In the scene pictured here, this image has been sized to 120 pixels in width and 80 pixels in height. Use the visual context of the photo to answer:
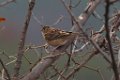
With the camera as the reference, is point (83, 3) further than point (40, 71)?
Yes

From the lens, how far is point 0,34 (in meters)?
1.37

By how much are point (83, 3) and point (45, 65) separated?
0.76 meters

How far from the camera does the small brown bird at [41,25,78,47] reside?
1177mm

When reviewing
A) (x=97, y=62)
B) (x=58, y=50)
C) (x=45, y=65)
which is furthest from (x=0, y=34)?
(x=97, y=62)

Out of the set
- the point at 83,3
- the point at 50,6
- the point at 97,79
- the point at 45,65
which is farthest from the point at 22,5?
the point at 45,65

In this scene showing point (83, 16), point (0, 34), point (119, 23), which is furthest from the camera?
point (0, 34)

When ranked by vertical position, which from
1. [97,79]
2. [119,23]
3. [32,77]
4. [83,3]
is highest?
[83,3]

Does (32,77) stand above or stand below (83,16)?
below

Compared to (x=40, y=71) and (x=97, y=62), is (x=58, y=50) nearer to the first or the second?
(x=40, y=71)

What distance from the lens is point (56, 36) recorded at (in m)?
1.27

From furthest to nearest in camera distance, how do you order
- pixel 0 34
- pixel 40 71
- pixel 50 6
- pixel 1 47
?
pixel 50 6 < pixel 1 47 < pixel 0 34 < pixel 40 71

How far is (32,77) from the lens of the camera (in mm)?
988

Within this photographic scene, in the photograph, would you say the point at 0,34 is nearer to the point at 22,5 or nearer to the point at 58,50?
the point at 58,50

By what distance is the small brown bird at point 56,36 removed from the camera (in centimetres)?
118
